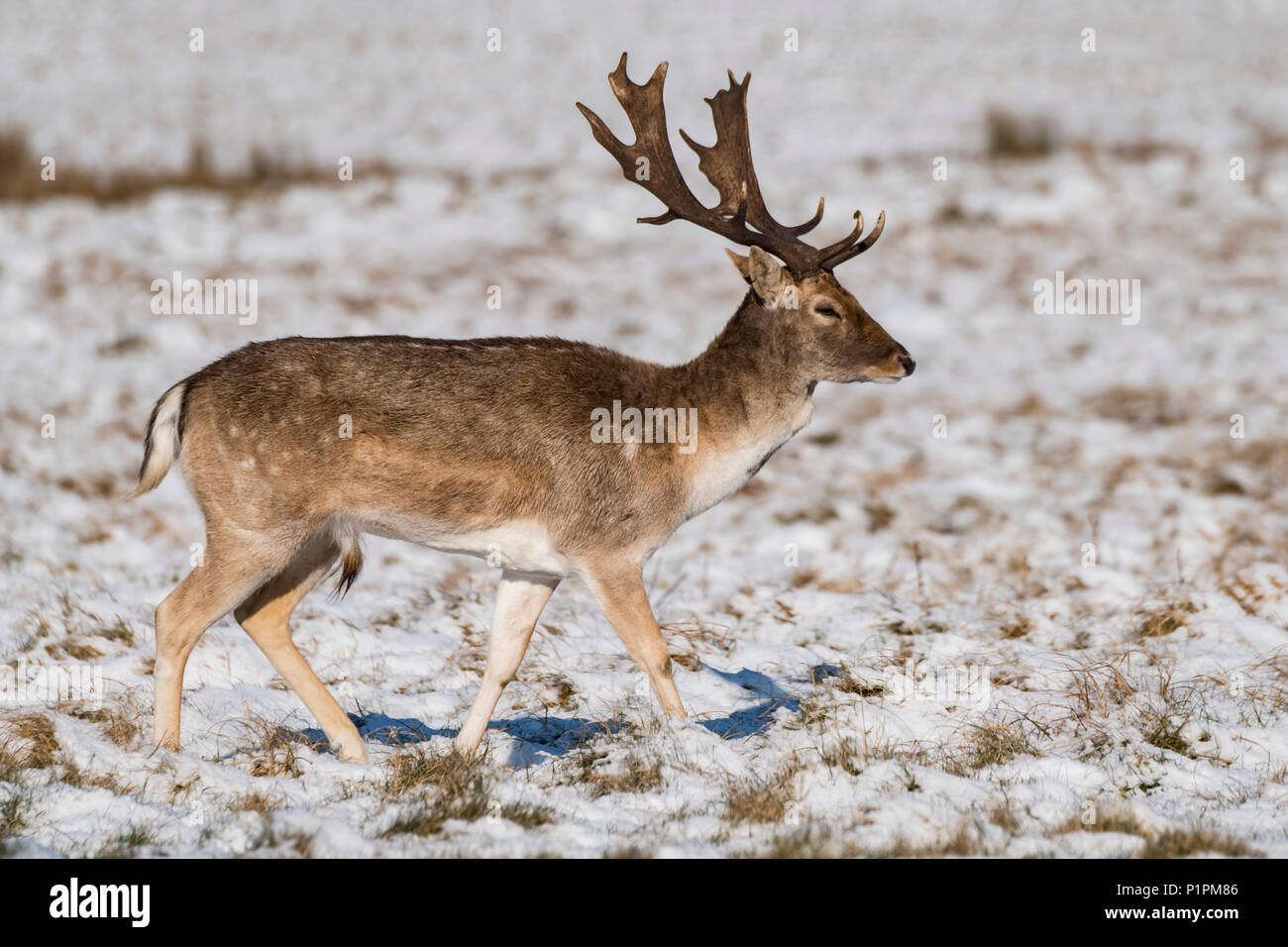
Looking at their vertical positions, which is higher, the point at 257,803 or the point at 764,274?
the point at 764,274

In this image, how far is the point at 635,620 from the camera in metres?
5.82

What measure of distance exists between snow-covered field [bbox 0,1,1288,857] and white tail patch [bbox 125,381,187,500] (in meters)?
1.06

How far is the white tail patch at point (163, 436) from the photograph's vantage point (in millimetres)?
5898

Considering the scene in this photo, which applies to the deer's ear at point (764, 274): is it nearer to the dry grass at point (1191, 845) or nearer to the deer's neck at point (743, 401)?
the deer's neck at point (743, 401)

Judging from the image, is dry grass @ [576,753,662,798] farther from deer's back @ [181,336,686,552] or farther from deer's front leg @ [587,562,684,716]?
deer's back @ [181,336,686,552]

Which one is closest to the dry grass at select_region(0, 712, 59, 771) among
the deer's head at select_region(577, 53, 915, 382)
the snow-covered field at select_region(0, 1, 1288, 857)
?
the snow-covered field at select_region(0, 1, 1288, 857)

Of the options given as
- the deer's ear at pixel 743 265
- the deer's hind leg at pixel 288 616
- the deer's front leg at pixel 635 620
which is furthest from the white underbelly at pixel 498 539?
the deer's ear at pixel 743 265

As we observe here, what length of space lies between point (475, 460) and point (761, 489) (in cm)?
587

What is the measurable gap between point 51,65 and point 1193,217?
74.5 feet

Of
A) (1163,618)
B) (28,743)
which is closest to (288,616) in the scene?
(28,743)

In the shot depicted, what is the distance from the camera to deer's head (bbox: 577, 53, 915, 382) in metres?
6.30

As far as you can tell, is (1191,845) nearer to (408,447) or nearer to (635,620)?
(635,620)

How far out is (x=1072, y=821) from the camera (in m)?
4.64

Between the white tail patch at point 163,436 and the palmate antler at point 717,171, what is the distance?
2.29m
